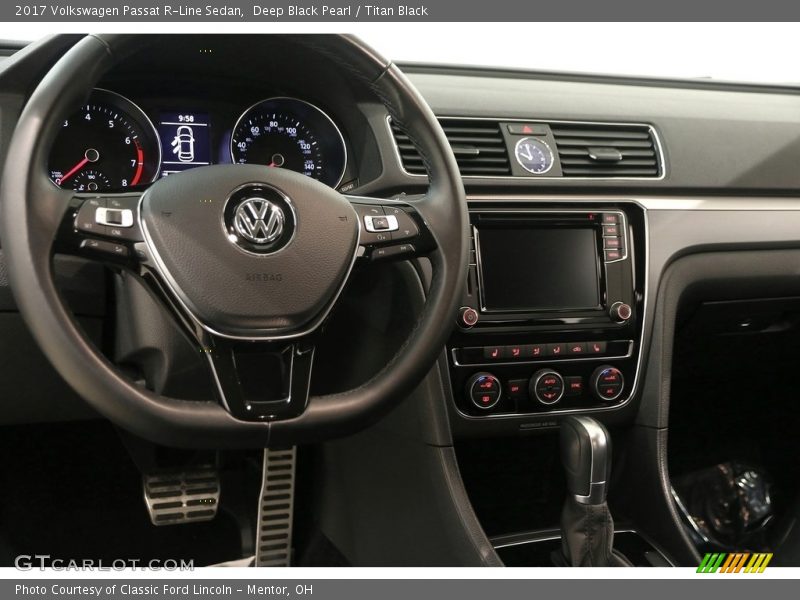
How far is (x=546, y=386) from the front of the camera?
4.72 ft

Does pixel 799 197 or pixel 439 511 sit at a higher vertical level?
pixel 799 197

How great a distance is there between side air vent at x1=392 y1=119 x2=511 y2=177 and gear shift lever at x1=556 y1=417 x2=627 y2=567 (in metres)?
0.47

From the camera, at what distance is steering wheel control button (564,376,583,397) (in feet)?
4.80

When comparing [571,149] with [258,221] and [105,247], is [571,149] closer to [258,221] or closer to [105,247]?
[258,221]

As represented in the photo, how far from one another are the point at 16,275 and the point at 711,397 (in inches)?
63.5

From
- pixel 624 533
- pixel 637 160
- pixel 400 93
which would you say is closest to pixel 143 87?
pixel 400 93

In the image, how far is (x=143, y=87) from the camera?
1326 millimetres

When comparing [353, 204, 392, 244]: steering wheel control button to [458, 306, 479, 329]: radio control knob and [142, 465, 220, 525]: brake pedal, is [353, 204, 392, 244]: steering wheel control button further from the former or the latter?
[142, 465, 220, 525]: brake pedal

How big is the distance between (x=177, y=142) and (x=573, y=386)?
790 mm

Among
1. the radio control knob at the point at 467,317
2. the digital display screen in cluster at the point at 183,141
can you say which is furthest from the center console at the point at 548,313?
the digital display screen in cluster at the point at 183,141

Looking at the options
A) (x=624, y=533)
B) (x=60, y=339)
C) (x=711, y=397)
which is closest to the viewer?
(x=60, y=339)

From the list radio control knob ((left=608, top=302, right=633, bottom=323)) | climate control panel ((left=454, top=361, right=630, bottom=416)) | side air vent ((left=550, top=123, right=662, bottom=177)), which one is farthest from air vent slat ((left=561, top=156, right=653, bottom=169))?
climate control panel ((left=454, top=361, right=630, bottom=416))

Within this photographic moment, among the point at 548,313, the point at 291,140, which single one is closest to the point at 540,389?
the point at 548,313

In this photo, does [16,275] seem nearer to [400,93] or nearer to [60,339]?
[60,339]
